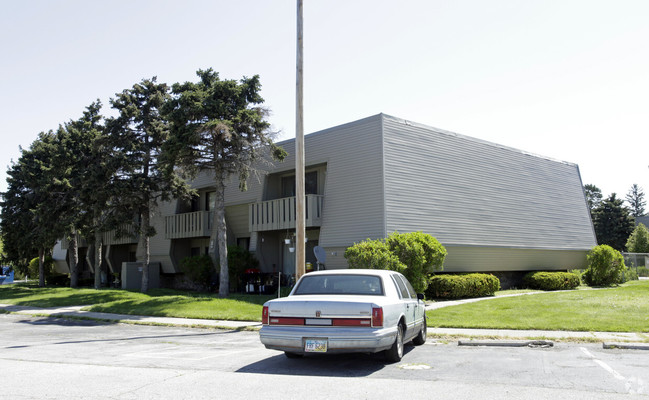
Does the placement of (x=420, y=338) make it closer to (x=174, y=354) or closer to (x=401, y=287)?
(x=401, y=287)

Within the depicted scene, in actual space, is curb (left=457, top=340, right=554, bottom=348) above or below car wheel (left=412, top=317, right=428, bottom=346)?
below

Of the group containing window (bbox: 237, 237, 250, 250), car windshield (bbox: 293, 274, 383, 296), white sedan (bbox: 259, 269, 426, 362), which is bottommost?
white sedan (bbox: 259, 269, 426, 362)

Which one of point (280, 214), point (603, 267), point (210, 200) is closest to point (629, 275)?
point (603, 267)

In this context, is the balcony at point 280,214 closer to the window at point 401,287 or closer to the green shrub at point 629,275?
the window at point 401,287

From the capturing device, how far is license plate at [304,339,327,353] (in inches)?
319

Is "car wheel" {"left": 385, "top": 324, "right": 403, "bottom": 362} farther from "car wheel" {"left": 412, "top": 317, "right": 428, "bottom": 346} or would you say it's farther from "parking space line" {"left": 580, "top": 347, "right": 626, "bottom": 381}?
"parking space line" {"left": 580, "top": 347, "right": 626, "bottom": 381}

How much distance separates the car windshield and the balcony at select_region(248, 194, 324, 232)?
13.5 meters

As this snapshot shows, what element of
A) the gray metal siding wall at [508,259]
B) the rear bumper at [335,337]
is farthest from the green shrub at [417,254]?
the rear bumper at [335,337]

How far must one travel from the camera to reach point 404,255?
19.0m

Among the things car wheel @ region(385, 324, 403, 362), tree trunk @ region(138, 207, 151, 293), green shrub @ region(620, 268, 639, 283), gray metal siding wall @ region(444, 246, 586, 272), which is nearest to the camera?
car wheel @ region(385, 324, 403, 362)

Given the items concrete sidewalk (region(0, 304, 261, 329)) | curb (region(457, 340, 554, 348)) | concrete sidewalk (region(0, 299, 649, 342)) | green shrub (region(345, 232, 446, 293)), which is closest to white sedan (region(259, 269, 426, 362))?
curb (region(457, 340, 554, 348))

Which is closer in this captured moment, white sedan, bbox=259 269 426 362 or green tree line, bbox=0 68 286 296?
white sedan, bbox=259 269 426 362

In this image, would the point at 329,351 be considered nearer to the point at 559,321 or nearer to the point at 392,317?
the point at 392,317

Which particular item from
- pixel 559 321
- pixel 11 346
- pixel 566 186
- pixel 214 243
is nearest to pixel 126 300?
pixel 214 243
